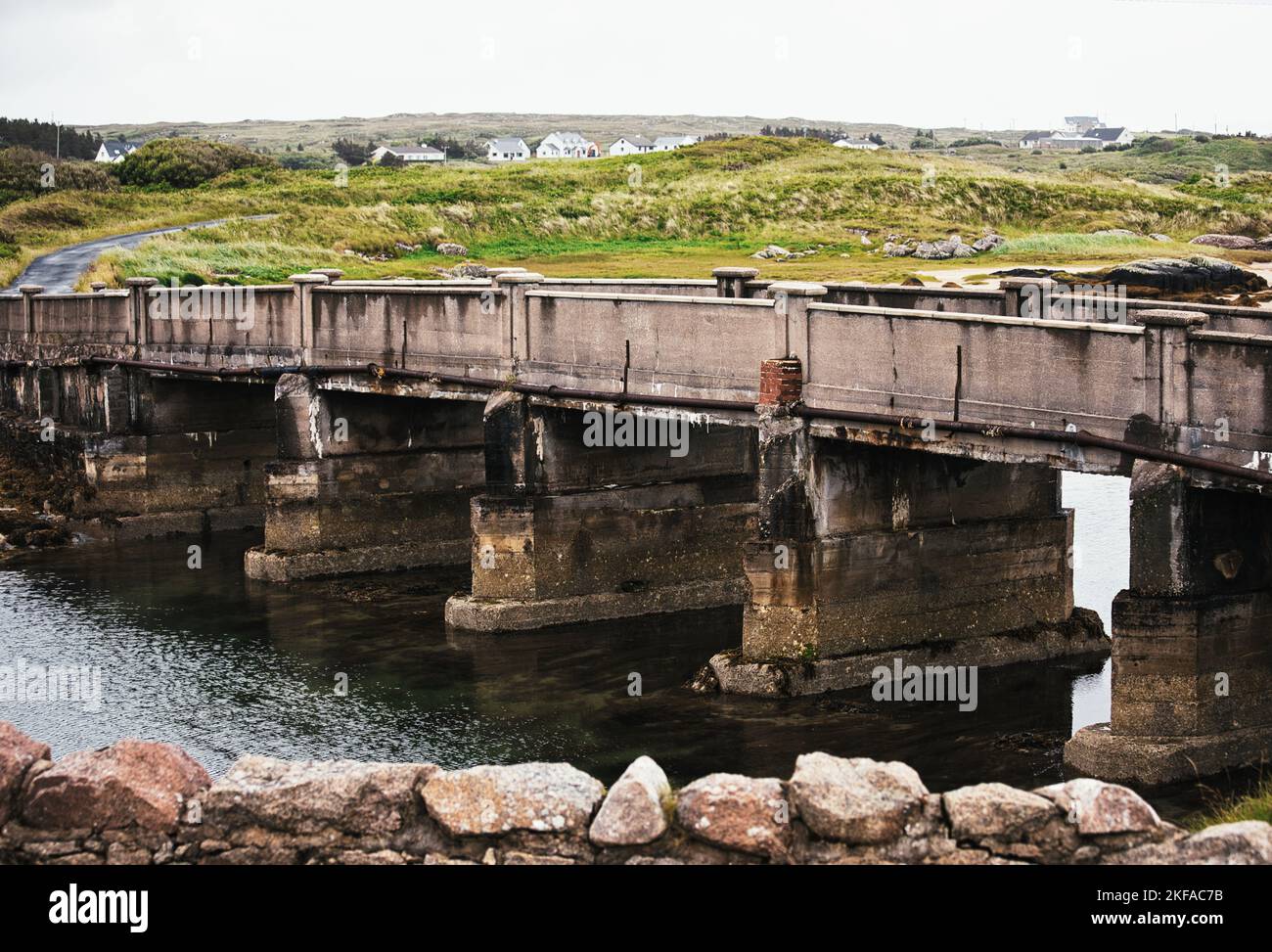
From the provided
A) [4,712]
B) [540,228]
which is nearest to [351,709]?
[4,712]

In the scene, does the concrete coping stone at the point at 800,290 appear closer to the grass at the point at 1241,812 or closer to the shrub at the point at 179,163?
the grass at the point at 1241,812

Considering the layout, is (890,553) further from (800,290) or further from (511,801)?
(511,801)

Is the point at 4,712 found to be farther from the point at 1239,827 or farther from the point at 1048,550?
the point at 1239,827

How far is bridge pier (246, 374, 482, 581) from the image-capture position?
36.8 metres

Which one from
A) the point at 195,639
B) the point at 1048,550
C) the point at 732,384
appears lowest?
the point at 195,639

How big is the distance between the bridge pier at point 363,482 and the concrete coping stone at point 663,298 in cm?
652

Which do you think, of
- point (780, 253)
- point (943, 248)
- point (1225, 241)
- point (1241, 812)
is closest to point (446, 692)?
point (1241, 812)

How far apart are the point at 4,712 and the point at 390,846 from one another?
592 inches

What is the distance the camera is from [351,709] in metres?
27.4

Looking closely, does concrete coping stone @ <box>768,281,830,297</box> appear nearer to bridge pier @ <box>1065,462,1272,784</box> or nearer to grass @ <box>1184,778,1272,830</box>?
bridge pier @ <box>1065,462,1272,784</box>

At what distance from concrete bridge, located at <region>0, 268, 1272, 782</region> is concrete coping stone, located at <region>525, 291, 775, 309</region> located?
0.06 m

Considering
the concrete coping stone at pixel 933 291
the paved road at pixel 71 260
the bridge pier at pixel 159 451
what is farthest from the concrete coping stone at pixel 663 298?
the paved road at pixel 71 260

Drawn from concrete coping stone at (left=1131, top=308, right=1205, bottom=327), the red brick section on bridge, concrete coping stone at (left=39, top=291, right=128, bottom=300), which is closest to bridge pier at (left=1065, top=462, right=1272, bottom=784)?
concrete coping stone at (left=1131, top=308, right=1205, bottom=327)

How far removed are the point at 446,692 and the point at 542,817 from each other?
14102mm
